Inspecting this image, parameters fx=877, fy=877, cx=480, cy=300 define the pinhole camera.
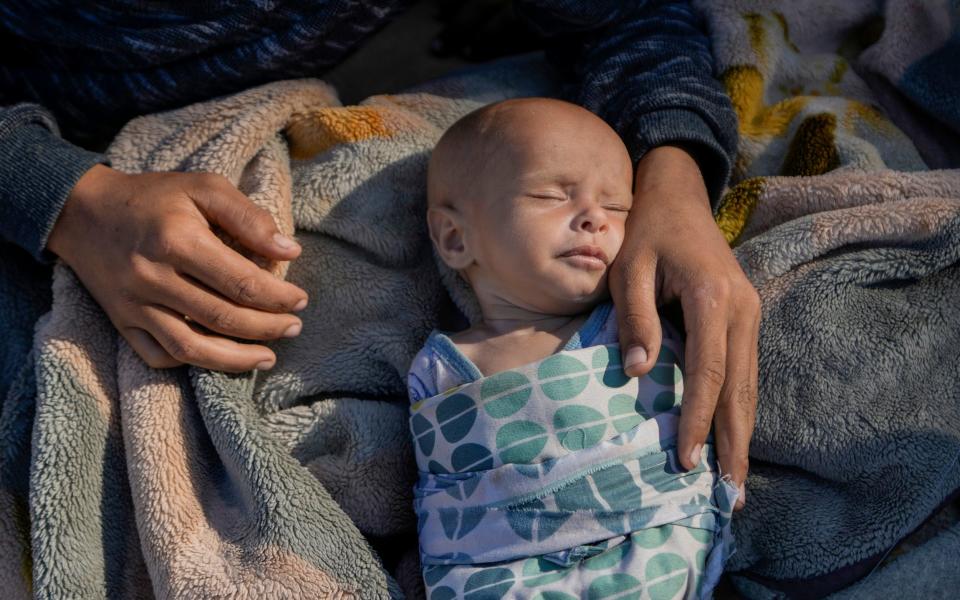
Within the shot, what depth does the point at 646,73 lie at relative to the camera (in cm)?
138

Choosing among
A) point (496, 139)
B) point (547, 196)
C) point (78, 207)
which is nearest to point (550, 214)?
point (547, 196)

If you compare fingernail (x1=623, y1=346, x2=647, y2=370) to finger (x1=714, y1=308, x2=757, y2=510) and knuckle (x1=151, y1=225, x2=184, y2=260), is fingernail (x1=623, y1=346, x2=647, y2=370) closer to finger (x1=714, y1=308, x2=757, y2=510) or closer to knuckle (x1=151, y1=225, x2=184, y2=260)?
finger (x1=714, y1=308, x2=757, y2=510)

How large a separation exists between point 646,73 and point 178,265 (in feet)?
2.52

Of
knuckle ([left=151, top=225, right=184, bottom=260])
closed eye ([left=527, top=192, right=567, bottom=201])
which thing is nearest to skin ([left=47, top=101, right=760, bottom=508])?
knuckle ([left=151, top=225, right=184, bottom=260])

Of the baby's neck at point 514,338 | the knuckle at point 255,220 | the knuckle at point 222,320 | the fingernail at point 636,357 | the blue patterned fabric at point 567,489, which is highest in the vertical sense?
the knuckle at point 255,220

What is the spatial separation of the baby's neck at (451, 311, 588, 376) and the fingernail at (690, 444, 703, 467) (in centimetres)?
21

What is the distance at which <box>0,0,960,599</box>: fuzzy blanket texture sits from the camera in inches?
42.2

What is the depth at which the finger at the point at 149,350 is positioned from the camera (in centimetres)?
114

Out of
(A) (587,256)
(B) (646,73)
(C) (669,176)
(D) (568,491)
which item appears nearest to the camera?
(D) (568,491)

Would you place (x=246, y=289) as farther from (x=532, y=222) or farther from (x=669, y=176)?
(x=669, y=176)

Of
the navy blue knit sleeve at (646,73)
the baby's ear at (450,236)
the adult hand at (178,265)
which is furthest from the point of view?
the navy blue knit sleeve at (646,73)

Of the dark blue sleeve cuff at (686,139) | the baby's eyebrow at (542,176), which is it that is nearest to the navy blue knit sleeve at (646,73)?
the dark blue sleeve cuff at (686,139)

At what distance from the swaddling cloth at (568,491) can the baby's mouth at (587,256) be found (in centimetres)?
11

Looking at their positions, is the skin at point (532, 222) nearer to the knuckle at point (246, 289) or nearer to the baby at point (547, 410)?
the baby at point (547, 410)
